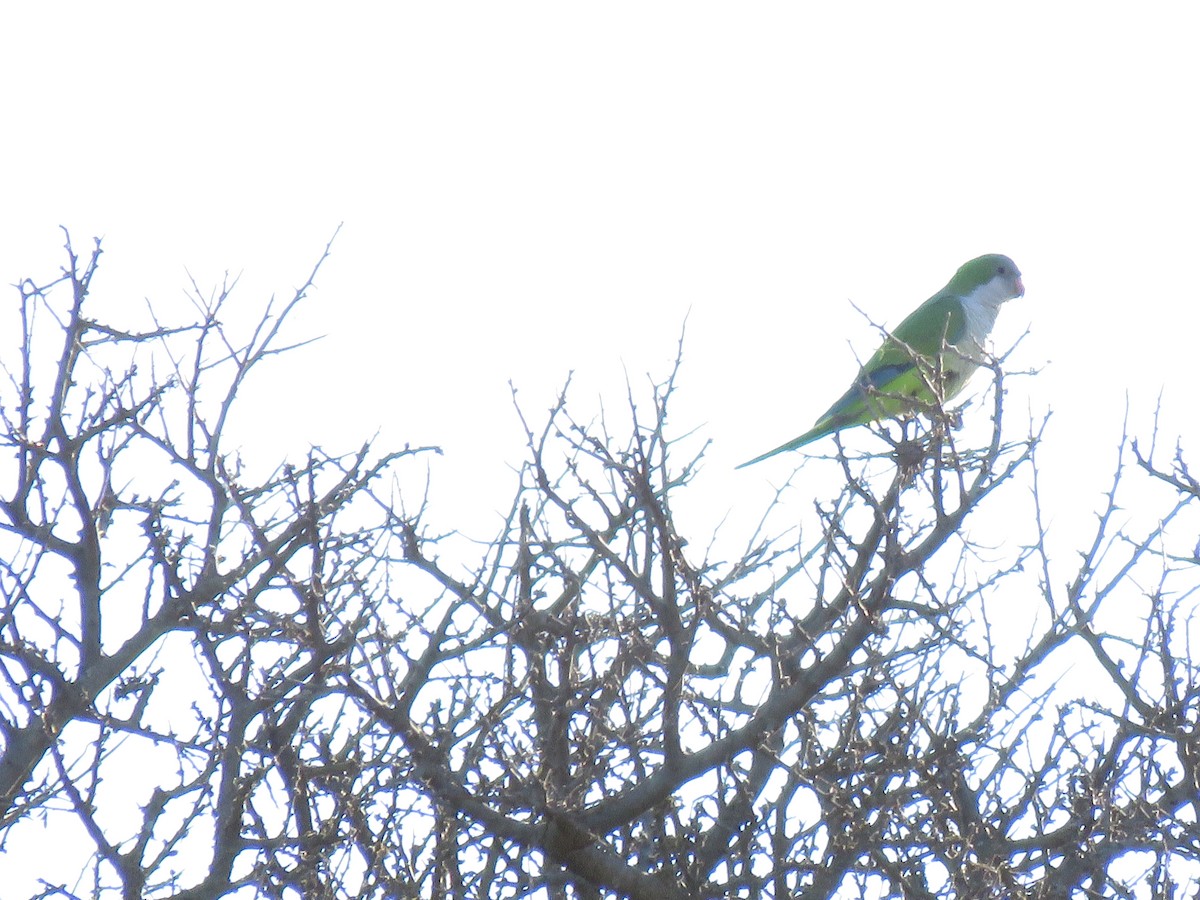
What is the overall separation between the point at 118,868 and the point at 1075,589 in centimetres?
325

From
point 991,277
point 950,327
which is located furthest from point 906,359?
point 991,277

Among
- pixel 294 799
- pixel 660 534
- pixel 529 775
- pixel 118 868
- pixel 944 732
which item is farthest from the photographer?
pixel 944 732

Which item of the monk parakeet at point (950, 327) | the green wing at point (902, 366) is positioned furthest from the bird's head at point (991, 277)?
the green wing at point (902, 366)

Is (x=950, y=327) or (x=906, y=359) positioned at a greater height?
(x=950, y=327)

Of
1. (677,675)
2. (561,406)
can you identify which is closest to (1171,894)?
(677,675)

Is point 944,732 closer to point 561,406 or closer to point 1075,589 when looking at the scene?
point 1075,589

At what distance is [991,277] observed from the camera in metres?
11.4

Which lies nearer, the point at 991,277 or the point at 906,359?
the point at 906,359

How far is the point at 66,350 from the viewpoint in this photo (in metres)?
5.20

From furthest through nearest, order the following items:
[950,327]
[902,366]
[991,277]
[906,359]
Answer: [991,277] < [950,327] < [902,366] < [906,359]

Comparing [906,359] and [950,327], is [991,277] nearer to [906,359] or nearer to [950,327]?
[950,327]

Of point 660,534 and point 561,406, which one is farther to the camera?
point 561,406

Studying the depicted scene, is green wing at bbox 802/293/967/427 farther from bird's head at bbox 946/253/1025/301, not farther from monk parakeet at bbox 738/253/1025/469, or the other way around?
bird's head at bbox 946/253/1025/301

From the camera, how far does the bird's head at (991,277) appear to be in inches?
448
